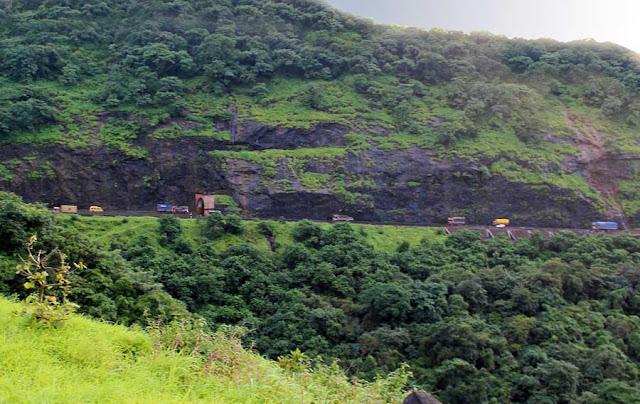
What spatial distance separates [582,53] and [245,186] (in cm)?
2933

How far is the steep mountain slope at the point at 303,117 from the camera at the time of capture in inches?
1294

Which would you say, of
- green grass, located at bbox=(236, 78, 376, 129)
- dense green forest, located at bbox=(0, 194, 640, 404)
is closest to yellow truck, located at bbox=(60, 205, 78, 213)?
dense green forest, located at bbox=(0, 194, 640, 404)

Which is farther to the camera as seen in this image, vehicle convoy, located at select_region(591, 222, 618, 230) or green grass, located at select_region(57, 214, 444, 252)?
vehicle convoy, located at select_region(591, 222, 618, 230)

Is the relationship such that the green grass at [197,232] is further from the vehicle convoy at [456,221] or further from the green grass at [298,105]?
the green grass at [298,105]

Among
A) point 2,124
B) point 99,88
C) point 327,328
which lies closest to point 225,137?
point 99,88

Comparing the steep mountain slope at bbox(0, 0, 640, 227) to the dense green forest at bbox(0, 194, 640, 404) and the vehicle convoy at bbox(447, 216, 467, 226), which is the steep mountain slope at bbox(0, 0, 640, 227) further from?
the dense green forest at bbox(0, 194, 640, 404)

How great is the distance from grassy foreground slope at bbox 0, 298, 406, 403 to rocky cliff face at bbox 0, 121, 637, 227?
25.4 meters

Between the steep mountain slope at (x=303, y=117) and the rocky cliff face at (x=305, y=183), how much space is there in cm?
8

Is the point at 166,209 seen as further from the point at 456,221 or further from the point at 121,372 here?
the point at 121,372

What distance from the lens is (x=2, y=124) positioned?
3139 centimetres

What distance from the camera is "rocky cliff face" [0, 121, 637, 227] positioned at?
3209 cm

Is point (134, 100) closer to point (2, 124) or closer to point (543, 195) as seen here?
point (2, 124)

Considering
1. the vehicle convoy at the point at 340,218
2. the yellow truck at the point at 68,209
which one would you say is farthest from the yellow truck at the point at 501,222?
the yellow truck at the point at 68,209

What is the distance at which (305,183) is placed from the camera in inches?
1291
